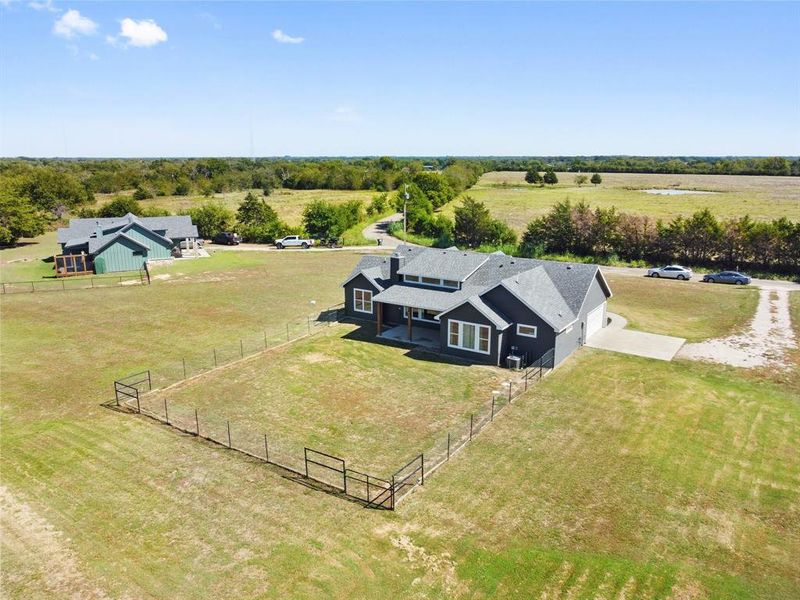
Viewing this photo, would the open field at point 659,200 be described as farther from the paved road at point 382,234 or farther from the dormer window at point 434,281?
the dormer window at point 434,281

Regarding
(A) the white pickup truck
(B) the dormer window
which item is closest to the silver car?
(B) the dormer window

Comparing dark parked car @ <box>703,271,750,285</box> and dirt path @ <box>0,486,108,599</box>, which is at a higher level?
dark parked car @ <box>703,271,750,285</box>

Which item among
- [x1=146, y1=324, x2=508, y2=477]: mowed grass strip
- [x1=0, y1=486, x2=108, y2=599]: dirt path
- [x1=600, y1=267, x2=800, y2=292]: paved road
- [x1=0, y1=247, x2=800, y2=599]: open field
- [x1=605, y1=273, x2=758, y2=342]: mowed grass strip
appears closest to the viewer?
[x1=0, y1=486, x2=108, y2=599]: dirt path

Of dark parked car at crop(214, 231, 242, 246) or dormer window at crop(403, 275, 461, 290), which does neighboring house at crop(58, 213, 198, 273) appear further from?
dormer window at crop(403, 275, 461, 290)

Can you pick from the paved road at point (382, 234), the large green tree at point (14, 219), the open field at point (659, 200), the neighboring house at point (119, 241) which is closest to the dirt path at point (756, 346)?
the paved road at point (382, 234)

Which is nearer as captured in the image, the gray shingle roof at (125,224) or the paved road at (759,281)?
the paved road at (759,281)

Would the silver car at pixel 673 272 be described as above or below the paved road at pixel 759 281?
above

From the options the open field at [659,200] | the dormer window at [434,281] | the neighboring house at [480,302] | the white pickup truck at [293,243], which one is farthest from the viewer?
the open field at [659,200]

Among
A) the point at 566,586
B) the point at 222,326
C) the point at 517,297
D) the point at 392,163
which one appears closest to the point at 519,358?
the point at 517,297
